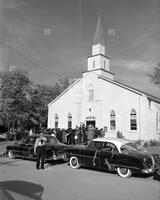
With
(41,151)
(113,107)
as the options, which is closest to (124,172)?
(41,151)

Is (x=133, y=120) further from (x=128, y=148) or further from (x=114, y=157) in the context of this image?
(x=114, y=157)

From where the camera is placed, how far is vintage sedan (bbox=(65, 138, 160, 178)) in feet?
28.5

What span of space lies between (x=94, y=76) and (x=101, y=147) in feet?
63.2

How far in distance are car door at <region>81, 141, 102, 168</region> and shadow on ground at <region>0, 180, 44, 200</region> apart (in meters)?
3.19

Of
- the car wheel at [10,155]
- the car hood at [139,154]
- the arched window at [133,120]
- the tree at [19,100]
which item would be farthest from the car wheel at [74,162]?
the tree at [19,100]

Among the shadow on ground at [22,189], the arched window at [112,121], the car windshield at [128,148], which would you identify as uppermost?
the arched window at [112,121]

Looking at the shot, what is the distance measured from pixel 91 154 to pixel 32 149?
3851mm

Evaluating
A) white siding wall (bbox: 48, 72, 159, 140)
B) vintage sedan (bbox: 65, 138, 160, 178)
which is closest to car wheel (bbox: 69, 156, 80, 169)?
vintage sedan (bbox: 65, 138, 160, 178)

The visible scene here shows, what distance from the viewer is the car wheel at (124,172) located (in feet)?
29.2

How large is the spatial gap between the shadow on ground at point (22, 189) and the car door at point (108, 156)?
10.5 feet

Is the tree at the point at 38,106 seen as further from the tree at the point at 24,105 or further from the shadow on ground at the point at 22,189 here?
the shadow on ground at the point at 22,189

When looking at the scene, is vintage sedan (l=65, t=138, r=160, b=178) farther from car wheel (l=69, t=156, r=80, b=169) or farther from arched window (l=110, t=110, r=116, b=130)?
arched window (l=110, t=110, r=116, b=130)

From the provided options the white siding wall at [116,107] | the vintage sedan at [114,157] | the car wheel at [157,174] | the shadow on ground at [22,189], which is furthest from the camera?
the white siding wall at [116,107]

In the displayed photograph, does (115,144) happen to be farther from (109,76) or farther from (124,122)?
(109,76)
